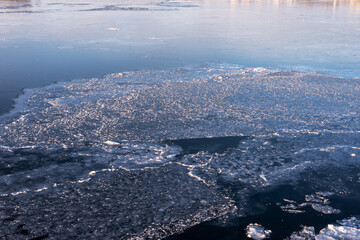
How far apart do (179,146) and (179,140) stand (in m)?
0.15

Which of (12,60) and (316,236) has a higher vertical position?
(12,60)

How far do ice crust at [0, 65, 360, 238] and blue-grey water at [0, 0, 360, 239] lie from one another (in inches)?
0.6

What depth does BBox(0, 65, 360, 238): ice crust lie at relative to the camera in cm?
284

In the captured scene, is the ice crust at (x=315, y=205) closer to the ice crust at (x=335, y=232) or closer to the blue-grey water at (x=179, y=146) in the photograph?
the blue-grey water at (x=179, y=146)

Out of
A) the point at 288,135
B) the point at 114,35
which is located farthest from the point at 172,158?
the point at 114,35

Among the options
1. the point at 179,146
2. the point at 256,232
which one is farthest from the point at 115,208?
the point at 179,146

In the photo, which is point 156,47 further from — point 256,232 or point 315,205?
point 256,232

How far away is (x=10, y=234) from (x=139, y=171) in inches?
46.1

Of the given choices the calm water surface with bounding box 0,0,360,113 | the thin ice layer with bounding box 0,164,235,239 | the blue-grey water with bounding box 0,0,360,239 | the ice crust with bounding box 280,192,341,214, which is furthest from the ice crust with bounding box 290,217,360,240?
the calm water surface with bounding box 0,0,360,113

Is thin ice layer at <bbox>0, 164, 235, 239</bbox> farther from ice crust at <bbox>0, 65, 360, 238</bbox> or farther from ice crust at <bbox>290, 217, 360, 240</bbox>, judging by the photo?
ice crust at <bbox>290, 217, 360, 240</bbox>

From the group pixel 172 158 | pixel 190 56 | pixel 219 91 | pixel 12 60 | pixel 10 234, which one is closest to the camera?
pixel 10 234

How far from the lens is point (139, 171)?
3.19 meters

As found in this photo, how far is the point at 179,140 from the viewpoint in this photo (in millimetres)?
3832

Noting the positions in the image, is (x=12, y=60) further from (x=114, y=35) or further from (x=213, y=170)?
(x=213, y=170)
